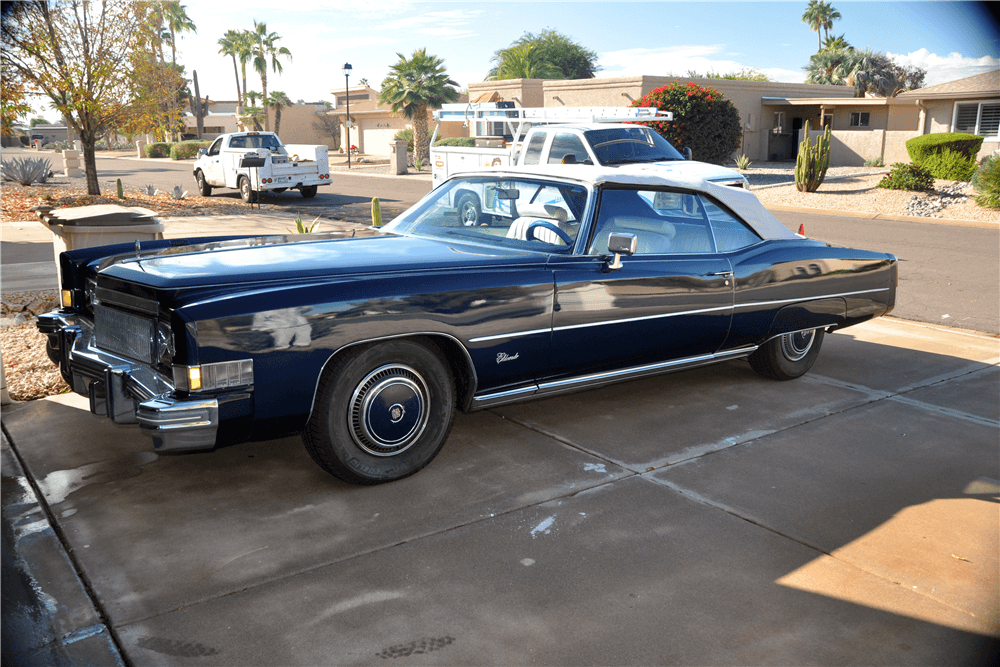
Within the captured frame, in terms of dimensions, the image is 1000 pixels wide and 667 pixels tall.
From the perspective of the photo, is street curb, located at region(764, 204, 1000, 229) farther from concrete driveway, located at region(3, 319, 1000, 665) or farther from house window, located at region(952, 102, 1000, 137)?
house window, located at region(952, 102, 1000, 137)

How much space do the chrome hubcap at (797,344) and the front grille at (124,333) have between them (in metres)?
4.22

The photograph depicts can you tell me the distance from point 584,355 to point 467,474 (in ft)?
3.11

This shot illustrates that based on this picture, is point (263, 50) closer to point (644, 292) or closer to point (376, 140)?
point (376, 140)

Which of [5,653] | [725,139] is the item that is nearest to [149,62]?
[725,139]

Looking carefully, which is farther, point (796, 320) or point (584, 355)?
point (796, 320)

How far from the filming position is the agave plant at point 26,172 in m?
26.2

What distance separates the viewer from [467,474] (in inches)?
175

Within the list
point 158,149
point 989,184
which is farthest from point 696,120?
point 158,149

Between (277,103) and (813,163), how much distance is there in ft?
159

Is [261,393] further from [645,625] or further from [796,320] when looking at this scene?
[796,320]

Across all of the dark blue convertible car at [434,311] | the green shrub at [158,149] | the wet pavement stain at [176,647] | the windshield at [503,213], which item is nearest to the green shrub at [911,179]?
the dark blue convertible car at [434,311]

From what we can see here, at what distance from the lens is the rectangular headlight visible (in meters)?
3.53

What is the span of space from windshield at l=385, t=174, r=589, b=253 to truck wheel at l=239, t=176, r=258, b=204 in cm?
1714

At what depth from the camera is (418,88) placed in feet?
144
